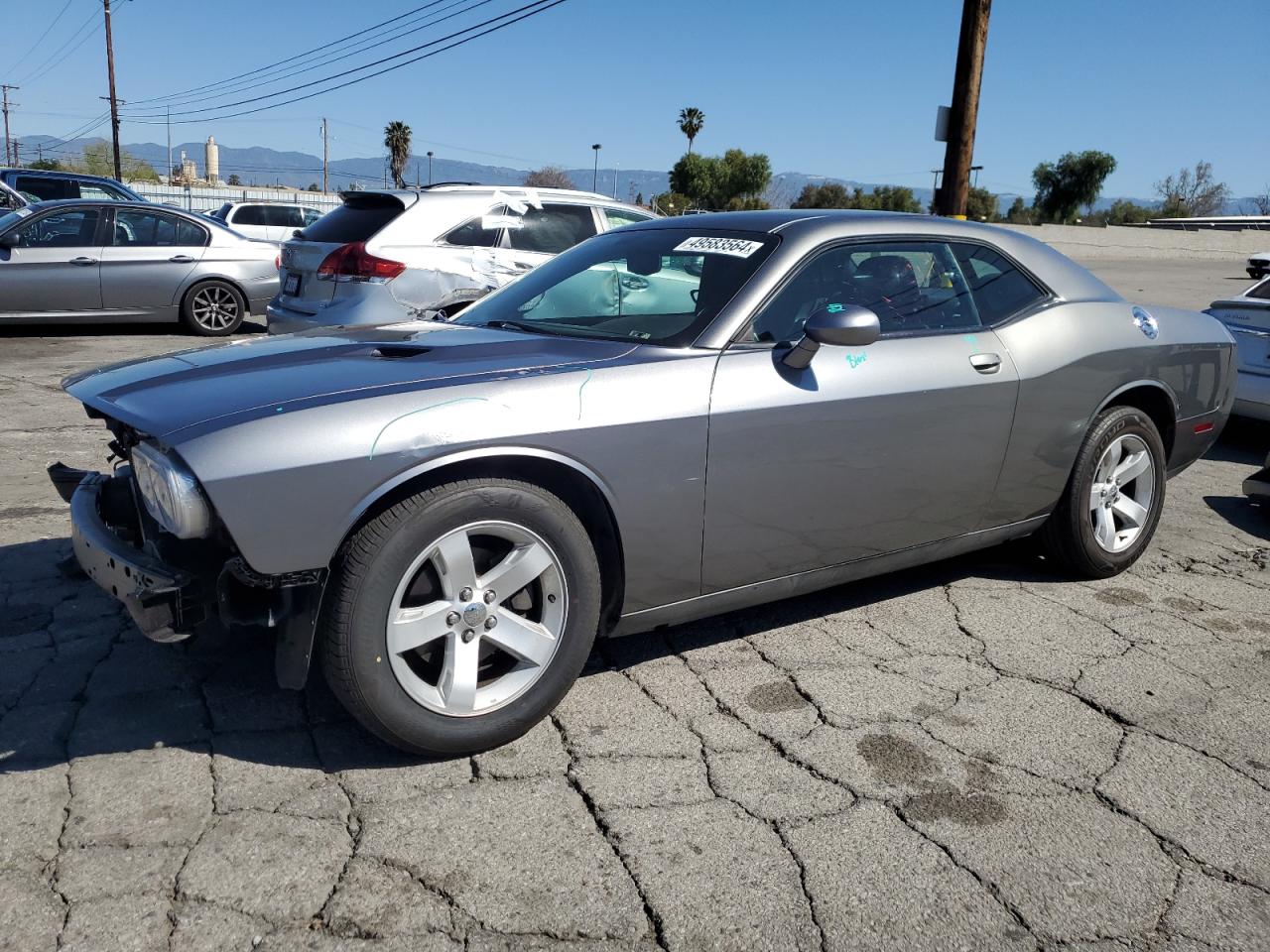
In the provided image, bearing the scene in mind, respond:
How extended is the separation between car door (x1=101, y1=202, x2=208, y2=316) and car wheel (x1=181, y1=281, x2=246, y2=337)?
181mm

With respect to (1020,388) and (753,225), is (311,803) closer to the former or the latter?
(753,225)

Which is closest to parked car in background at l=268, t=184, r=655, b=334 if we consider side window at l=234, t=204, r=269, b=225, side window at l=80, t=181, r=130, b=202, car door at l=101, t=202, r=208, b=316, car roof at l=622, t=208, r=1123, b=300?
car roof at l=622, t=208, r=1123, b=300

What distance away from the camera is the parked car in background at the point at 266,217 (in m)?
20.5

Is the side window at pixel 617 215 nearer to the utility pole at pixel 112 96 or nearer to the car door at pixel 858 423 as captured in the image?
the car door at pixel 858 423

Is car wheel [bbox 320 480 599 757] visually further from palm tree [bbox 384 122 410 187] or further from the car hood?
palm tree [bbox 384 122 410 187]

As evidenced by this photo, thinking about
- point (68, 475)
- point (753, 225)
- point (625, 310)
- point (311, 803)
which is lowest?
point (311, 803)

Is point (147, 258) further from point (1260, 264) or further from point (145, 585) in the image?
point (1260, 264)

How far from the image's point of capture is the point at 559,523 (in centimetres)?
296

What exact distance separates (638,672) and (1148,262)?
130 ft

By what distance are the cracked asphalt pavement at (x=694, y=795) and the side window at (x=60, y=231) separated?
7.87m

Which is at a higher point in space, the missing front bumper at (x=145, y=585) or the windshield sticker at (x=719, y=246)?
the windshield sticker at (x=719, y=246)

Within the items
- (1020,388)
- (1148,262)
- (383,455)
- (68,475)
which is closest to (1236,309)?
(1020,388)

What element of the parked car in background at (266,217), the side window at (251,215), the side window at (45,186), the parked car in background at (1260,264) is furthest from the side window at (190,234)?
the parked car in background at (1260,264)

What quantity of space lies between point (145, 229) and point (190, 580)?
32.6 ft
